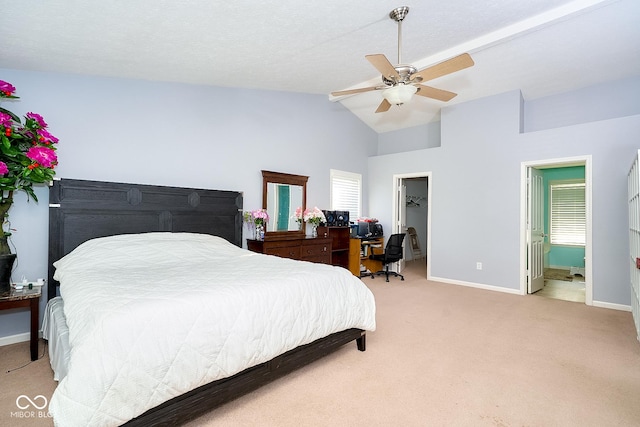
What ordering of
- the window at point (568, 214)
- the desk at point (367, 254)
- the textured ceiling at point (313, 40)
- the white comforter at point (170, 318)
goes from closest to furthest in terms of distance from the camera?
1. the white comforter at point (170, 318)
2. the textured ceiling at point (313, 40)
3. the desk at point (367, 254)
4. the window at point (568, 214)

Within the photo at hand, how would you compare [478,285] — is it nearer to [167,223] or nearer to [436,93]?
[436,93]

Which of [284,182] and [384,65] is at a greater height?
[384,65]

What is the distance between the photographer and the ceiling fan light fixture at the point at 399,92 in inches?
104

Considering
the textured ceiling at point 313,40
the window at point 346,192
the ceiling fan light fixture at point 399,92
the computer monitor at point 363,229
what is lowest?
the computer monitor at point 363,229

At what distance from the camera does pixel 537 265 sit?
4906 millimetres

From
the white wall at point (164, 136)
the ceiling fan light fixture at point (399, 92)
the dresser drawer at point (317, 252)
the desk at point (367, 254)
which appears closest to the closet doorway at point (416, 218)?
the desk at point (367, 254)

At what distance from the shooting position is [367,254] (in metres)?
6.16

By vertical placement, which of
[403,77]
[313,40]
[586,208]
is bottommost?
[586,208]

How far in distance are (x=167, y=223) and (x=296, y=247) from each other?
181cm

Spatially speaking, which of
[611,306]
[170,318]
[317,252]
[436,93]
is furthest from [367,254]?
[170,318]

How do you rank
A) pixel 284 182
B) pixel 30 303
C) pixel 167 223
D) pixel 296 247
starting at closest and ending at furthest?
pixel 30 303
pixel 167 223
pixel 296 247
pixel 284 182

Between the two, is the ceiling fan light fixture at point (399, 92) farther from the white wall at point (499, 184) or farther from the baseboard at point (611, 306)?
the baseboard at point (611, 306)

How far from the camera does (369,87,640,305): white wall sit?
3959mm

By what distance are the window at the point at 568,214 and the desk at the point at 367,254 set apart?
4137mm
